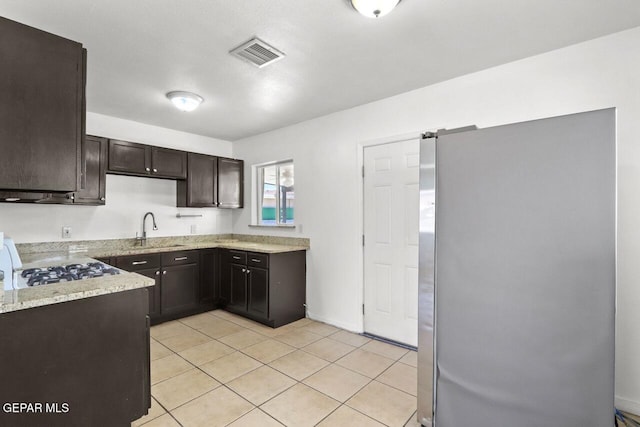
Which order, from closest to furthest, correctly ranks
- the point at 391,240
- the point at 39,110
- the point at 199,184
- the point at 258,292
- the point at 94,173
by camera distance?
the point at 39,110 → the point at 391,240 → the point at 94,173 → the point at 258,292 → the point at 199,184

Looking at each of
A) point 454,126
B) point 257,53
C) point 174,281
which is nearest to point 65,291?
point 257,53

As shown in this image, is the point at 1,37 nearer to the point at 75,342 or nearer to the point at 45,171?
the point at 45,171

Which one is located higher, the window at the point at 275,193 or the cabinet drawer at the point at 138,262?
the window at the point at 275,193

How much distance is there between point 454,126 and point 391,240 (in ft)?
4.10

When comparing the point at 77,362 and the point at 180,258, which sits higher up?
the point at 180,258

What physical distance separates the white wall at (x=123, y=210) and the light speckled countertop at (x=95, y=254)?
10cm

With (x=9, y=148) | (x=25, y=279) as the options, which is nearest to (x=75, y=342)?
(x=25, y=279)

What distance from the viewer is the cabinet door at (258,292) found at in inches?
142

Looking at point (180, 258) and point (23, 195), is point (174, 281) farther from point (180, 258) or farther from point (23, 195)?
point (23, 195)

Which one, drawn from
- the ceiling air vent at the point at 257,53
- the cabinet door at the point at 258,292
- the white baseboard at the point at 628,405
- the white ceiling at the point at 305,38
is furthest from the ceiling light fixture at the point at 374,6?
the white baseboard at the point at 628,405

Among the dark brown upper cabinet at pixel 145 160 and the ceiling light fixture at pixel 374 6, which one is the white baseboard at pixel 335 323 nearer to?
the dark brown upper cabinet at pixel 145 160

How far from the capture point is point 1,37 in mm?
1356

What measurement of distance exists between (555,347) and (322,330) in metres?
2.51

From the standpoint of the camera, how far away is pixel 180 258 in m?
3.94
